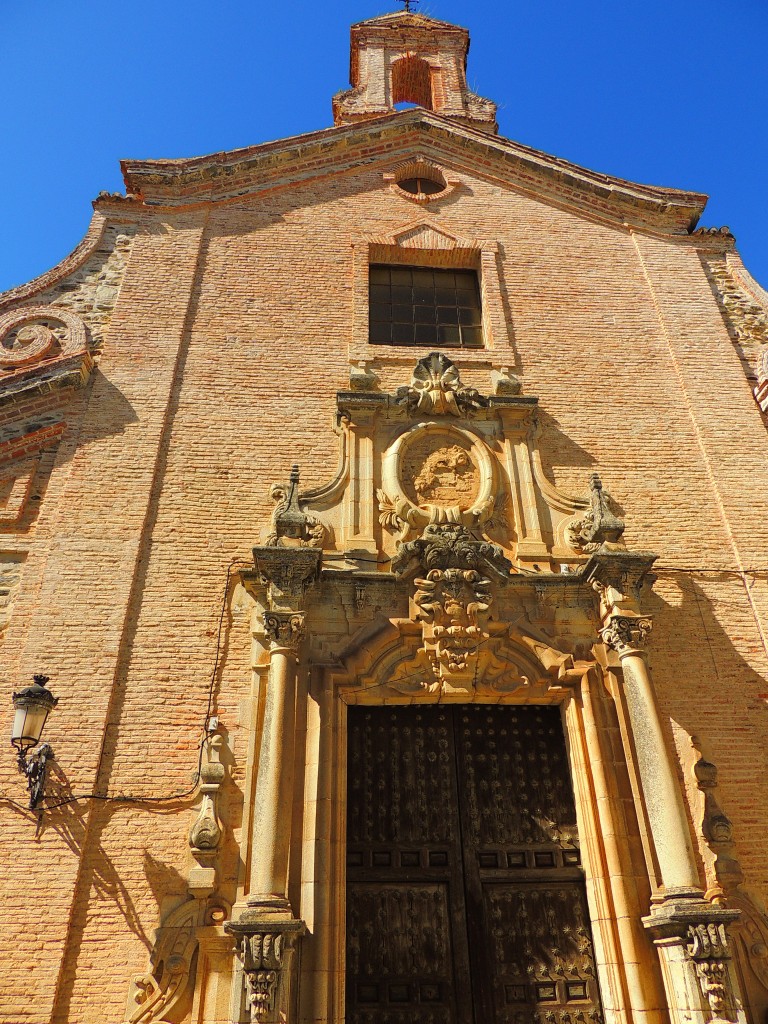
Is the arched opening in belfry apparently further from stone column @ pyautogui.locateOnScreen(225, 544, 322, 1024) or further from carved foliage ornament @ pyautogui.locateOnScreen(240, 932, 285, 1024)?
carved foliage ornament @ pyautogui.locateOnScreen(240, 932, 285, 1024)

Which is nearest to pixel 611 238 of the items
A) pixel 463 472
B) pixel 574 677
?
pixel 463 472

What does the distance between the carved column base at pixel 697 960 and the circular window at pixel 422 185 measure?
8.92m

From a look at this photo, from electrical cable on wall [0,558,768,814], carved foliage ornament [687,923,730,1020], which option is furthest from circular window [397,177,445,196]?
carved foliage ornament [687,923,730,1020]

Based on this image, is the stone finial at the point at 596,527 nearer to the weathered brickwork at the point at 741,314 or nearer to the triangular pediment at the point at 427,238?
the weathered brickwork at the point at 741,314

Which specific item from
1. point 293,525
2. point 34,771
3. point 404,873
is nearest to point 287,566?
point 293,525

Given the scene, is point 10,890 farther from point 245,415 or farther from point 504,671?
point 245,415

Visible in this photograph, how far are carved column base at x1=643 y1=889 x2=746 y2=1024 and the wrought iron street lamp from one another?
4524 mm

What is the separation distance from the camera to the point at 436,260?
9594 mm

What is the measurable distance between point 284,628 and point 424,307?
4977mm

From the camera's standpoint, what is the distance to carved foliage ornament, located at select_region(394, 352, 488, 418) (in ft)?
25.5

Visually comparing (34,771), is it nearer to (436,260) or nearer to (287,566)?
(287,566)

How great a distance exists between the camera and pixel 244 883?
17.6ft

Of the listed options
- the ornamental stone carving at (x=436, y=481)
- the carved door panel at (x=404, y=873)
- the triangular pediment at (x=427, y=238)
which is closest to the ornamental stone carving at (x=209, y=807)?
the carved door panel at (x=404, y=873)

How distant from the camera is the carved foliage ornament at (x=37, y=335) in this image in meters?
7.96
